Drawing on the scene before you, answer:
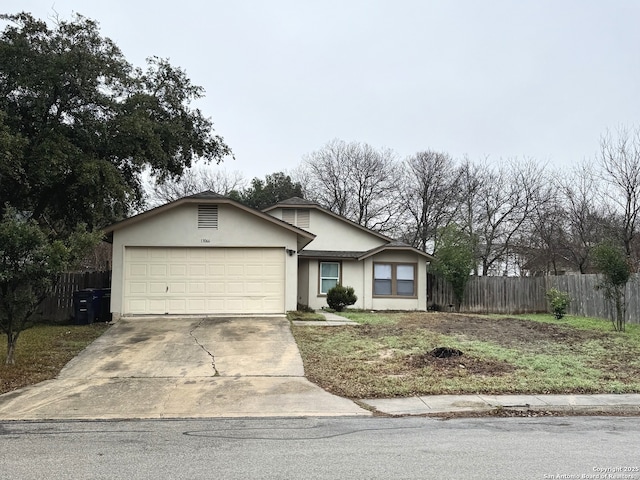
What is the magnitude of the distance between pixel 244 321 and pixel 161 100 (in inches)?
340

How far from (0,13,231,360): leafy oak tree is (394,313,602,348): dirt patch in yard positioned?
10066mm

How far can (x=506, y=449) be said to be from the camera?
550 centimetres

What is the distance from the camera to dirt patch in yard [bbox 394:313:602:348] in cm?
1320

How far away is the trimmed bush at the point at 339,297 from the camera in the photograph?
21.3 metres

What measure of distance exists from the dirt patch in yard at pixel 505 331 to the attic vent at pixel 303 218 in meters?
8.32

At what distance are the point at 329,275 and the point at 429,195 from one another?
22132 millimetres

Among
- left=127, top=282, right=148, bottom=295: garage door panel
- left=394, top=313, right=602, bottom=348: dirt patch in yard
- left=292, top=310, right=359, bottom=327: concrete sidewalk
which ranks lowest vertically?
left=394, top=313, right=602, bottom=348: dirt patch in yard

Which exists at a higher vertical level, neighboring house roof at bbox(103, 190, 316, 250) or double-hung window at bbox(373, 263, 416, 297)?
neighboring house roof at bbox(103, 190, 316, 250)

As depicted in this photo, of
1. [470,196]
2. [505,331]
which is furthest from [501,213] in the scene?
[505,331]

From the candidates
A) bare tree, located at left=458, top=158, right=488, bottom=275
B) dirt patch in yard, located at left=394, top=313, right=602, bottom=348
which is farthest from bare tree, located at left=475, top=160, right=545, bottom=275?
dirt patch in yard, located at left=394, top=313, right=602, bottom=348

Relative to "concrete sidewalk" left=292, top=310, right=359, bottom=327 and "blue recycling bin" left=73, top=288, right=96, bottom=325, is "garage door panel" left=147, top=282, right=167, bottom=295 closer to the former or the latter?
"blue recycling bin" left=73, top=288, right=96, bottom=325

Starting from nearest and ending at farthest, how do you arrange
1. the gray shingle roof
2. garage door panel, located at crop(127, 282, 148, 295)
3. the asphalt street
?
the asphalt street, garage door panel, located at crop(127, 282, 148, 295), the gray shingle roof

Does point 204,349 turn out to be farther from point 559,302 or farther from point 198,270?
point 559,302

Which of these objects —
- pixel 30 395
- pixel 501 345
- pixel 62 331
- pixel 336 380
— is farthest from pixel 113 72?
pixel 501 345
